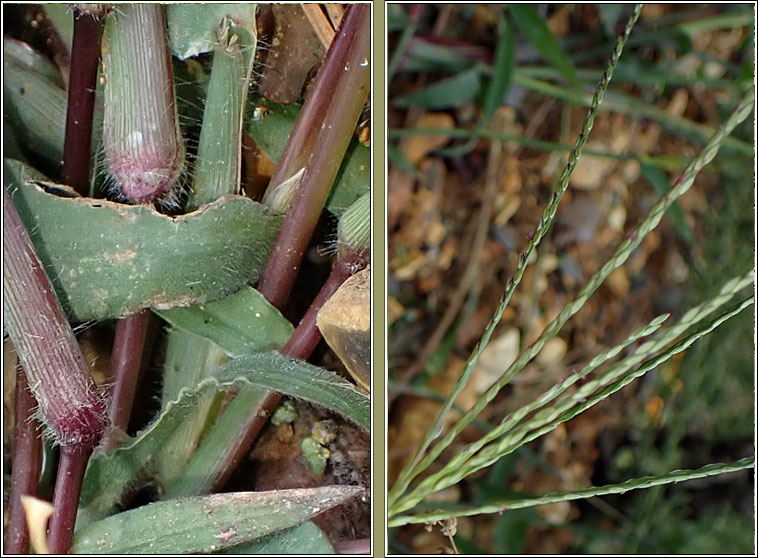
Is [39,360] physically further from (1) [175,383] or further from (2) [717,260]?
(2) [717,260]

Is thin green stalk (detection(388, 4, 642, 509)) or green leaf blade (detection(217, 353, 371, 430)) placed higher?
thin green stalk (detection(388, 4, 642, 509))

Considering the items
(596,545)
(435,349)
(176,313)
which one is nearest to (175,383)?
(176,313)

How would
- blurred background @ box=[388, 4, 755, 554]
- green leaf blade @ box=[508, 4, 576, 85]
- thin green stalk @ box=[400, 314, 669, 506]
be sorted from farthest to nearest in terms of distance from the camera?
blurred background @ box=[388, 4, 755, 554]
green leaf blade @ box=[508, 4, 576, 85]
thin green stalk @ box=[400, 314, 669, 506]

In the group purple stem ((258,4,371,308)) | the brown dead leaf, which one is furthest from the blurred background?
purple stem ((258,4,371,308))

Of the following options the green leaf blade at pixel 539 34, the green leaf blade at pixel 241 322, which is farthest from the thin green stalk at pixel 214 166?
the green leaf blade at pixel 539 34

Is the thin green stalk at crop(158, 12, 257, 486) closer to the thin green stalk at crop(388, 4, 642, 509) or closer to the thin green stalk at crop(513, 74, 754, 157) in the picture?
the thin green stalk at crop(388, 4, 642, 509)

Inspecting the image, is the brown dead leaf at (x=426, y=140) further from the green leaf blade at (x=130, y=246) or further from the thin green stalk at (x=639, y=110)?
the green leaf blade at (x=130, y=246)
